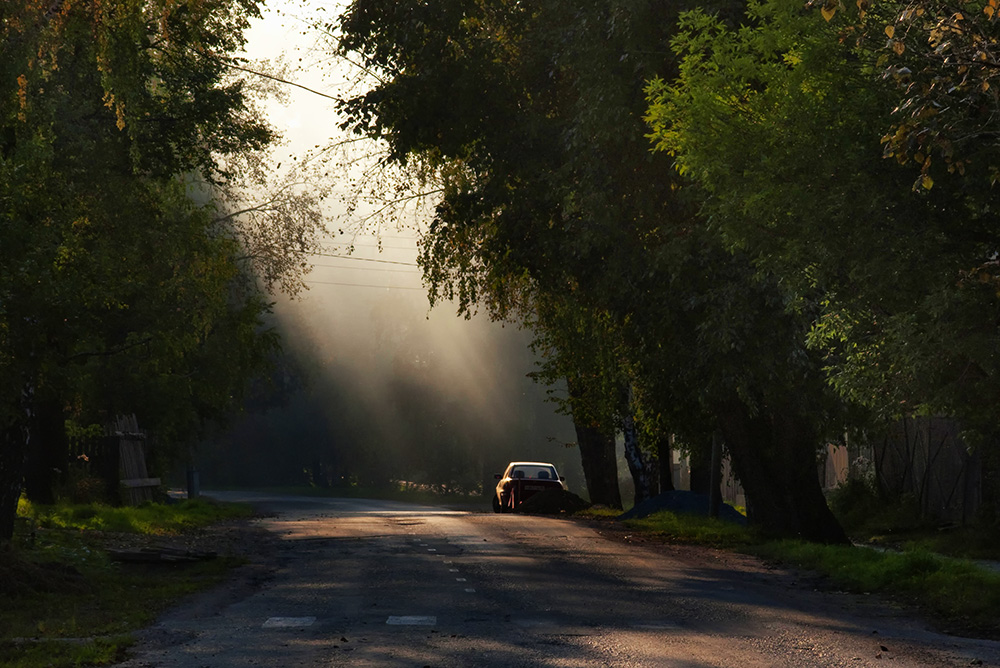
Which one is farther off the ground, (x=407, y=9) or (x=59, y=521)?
(x=407, y=9)

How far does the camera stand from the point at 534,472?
125 feet

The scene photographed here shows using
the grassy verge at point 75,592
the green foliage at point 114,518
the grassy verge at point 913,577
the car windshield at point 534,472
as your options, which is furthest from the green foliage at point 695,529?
the green foliage at point 114,518

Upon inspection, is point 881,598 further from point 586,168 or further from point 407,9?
point 407,9

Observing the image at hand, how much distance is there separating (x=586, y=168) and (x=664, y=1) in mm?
2398

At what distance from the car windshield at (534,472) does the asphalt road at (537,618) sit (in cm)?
1850

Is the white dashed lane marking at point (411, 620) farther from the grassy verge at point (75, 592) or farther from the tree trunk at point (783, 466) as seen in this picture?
the tree trunk at point (783, 466)

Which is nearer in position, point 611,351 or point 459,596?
point 459,596

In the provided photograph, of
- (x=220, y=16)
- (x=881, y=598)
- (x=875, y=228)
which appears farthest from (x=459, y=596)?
(x=220, y=16)

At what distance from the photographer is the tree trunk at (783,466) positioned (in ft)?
66.1

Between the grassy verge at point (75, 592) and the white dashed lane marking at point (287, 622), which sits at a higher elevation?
the grassy verge at point (75, 592)

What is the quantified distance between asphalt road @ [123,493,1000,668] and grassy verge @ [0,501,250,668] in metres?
0.43

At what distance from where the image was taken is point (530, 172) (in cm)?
1870

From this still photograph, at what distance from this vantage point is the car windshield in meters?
37.3

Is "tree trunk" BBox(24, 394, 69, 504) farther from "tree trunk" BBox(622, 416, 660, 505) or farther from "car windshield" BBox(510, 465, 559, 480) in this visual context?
"tree trunk" BBox(622, 416, 660, 505)
